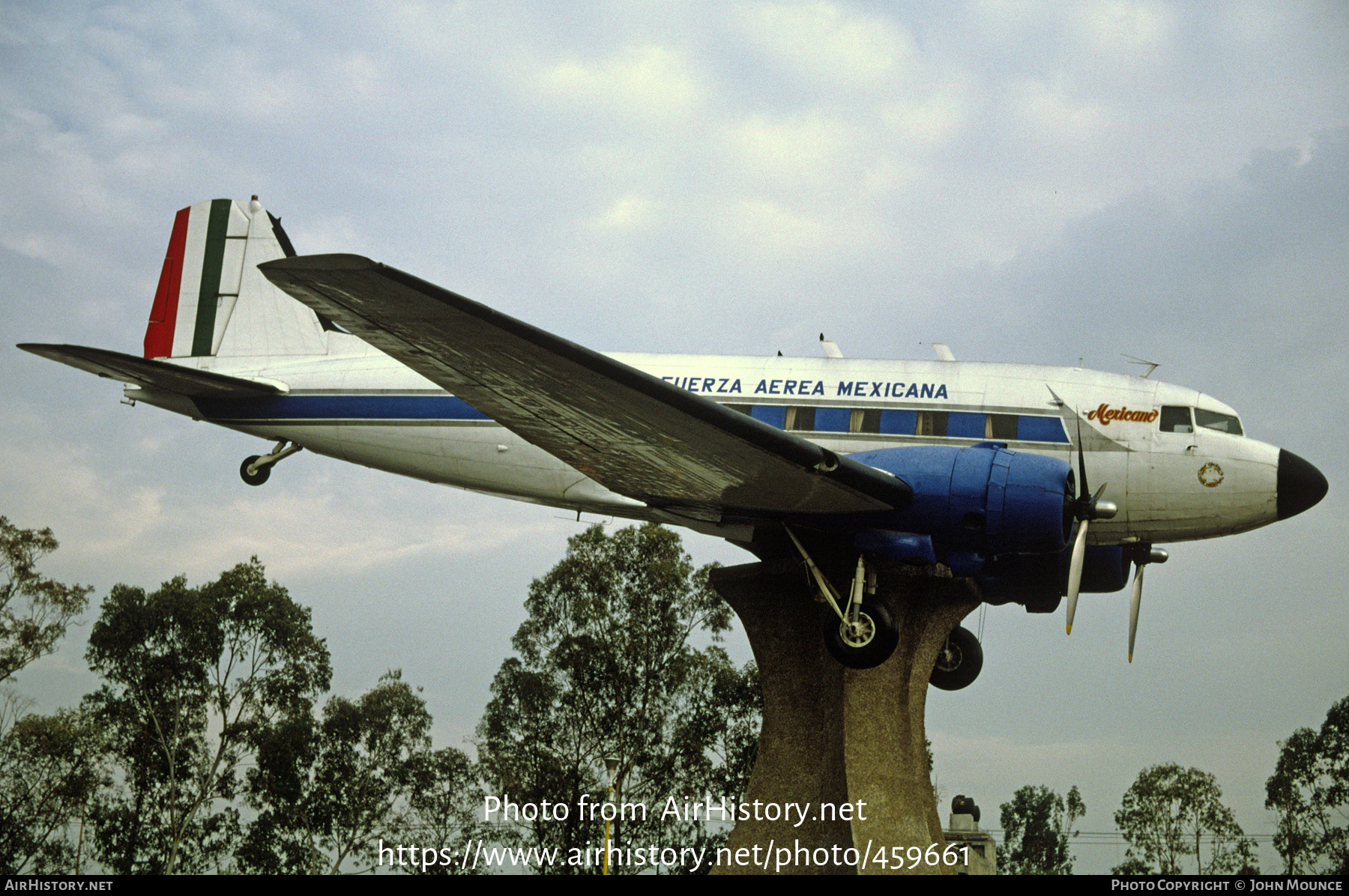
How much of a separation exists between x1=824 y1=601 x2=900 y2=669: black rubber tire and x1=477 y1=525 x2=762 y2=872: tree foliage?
23949 mm

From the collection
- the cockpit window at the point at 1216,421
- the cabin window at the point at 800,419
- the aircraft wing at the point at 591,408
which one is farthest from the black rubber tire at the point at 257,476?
the cockpit window at the point at 1216,421

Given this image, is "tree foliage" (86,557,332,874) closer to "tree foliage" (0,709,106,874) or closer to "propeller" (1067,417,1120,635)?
"tree foliage" (0,709,106,874)

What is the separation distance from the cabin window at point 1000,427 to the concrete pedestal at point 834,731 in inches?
91.1

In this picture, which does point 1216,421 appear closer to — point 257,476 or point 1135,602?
point 1135,602

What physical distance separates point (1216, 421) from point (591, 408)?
9.61 metres

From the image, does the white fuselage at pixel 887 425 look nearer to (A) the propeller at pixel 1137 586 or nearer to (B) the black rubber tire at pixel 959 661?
(A) the propeller at pixel 1137 586

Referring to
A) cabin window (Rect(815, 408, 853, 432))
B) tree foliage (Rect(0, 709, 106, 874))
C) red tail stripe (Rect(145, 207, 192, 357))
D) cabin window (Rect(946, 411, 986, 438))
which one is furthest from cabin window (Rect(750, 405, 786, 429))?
tree foliage (Rect(0, 709, 106, 874))

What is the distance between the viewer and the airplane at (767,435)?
1302cm

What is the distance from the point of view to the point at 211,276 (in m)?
23.7

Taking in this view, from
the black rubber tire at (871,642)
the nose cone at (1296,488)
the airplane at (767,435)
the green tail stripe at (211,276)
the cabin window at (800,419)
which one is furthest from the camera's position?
the green tail stripe at (211,276)

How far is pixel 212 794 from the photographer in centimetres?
4025

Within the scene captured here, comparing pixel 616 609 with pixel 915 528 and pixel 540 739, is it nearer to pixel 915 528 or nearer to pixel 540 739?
pixel 540 739

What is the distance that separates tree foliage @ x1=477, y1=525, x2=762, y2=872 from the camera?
3794cm
